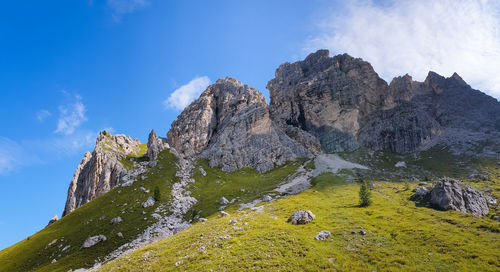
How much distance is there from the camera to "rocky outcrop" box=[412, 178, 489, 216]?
162 feet

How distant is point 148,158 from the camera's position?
452 ft

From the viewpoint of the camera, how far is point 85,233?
2825 inches

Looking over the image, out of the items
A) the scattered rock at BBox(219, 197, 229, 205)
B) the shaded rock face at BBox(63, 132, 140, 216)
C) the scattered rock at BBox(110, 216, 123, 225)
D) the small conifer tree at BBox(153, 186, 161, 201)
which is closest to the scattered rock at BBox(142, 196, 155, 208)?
the small conifer tree at BBox(153, 186, 161, 201)

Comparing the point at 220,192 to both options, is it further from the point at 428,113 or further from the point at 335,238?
the point at 428,113

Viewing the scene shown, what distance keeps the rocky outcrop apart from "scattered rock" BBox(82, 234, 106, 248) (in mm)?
89400

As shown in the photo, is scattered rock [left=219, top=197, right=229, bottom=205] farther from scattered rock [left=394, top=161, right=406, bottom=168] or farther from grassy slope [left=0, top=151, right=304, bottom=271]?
scattered rock [left=394, top=161, right=406, bottom=168]

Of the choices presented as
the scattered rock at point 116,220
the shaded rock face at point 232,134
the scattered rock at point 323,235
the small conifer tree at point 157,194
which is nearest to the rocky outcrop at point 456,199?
the scattered rock at point 323,235

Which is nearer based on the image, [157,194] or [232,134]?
[157,194]

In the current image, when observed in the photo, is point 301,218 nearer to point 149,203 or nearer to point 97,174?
point 149,203

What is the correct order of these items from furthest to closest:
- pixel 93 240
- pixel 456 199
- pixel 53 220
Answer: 1. pixel 53 220
2. pixel 93 240
3. pixel 456 199

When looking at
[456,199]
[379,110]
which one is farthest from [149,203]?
[379,110]

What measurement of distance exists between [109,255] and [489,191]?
109m

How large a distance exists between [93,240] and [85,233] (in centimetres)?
931

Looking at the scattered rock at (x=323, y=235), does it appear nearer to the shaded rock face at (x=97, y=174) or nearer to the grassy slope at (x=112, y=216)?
the grassy slope at (x=112, y=216)
